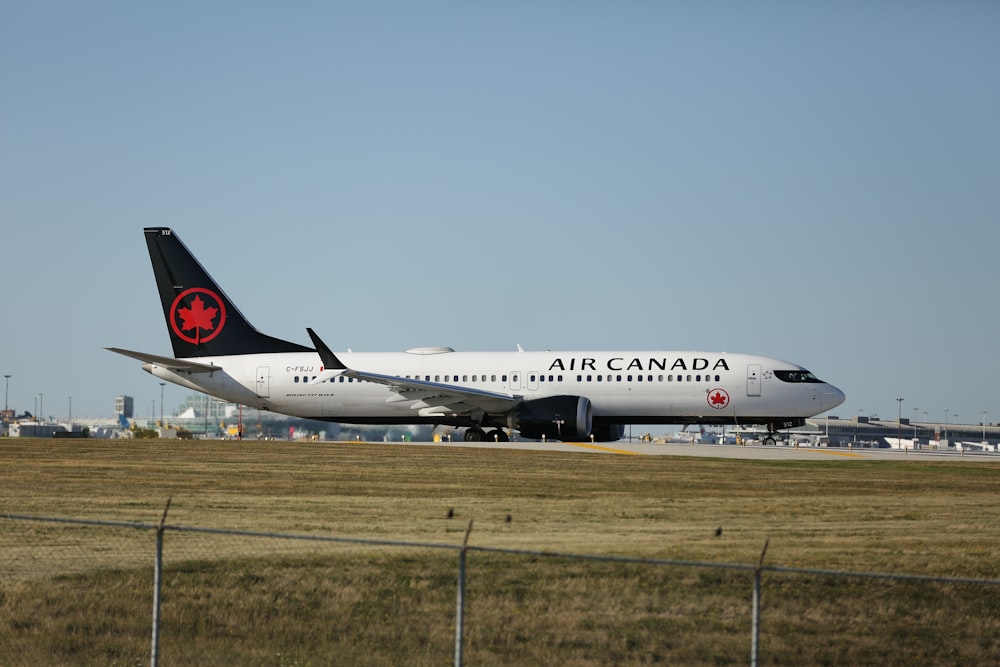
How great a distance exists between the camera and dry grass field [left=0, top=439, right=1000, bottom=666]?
1712 cm

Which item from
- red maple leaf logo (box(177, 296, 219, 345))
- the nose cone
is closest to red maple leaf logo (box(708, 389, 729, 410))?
the nose cone

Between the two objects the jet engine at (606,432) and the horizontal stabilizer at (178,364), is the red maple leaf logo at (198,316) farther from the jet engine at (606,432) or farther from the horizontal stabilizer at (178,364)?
the jet engine at (606,432)

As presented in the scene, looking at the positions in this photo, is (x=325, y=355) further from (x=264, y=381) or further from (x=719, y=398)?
(x=719, y=398)

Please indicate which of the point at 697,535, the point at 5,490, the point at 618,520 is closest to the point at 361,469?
the point at 5,490

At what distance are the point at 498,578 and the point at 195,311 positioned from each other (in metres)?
45.6

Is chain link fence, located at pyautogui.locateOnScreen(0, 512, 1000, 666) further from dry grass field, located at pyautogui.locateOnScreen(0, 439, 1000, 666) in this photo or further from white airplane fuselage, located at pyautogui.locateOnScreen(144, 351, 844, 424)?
white airplane fuselage, located at pyautogui.locateOnScreen(144, 351, 844, 424)

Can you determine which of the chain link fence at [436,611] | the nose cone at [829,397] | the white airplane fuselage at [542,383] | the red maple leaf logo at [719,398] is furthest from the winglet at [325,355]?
the chain link fence at [436,611]

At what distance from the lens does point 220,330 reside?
6266cm

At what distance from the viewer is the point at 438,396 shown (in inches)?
2251

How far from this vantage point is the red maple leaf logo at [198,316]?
205ft

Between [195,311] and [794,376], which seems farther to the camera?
[195,311]

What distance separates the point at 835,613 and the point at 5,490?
21615 mm

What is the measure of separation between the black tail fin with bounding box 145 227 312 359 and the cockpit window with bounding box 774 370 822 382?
78.4 feet

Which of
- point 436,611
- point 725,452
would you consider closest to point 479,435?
point 725,452
